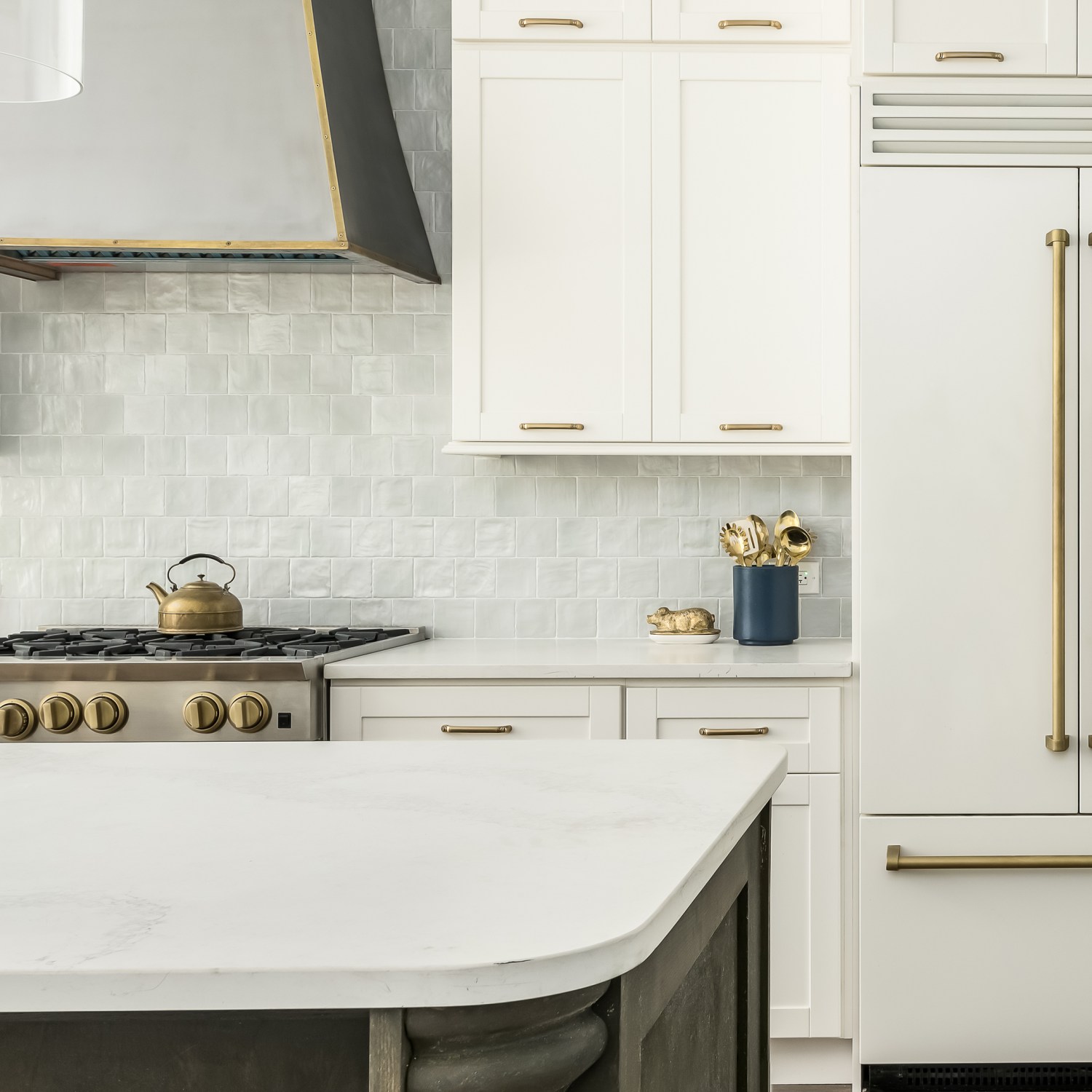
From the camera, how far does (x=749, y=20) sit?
8.59 ft

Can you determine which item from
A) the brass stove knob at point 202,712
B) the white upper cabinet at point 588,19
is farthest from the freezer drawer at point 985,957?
the white upper cabinet at point 588,19

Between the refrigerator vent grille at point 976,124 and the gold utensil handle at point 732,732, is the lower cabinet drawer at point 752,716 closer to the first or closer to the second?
A: the gold utensil handle at point 732,732

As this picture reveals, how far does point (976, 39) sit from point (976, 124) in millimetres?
197

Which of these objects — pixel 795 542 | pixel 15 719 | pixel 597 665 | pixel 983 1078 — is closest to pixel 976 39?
pixel 795 542

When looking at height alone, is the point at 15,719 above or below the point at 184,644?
below

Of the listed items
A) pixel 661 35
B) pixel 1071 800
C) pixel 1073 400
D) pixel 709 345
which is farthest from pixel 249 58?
pixel 1071 800

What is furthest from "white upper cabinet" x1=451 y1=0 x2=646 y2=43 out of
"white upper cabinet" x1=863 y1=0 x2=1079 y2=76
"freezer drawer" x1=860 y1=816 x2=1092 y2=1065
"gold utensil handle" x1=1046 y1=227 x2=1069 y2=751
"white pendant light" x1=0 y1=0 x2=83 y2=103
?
"freezer drawer" x1=860 y1=816 x2=1092 y2=1065

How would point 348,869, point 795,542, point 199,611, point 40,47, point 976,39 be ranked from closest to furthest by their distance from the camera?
point 348,869 < point 40,47 < point 976,39 < point 199,611 < point 795,542

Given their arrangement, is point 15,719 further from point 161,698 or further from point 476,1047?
point 476,1047

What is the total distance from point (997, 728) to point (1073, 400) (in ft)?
2.39

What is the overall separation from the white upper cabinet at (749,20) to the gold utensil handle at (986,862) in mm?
1951

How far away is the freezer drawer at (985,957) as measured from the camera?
2.30 meters

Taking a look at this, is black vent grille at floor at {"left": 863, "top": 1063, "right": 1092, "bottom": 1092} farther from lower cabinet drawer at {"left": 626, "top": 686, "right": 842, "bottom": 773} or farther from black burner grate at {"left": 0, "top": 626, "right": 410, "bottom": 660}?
black burner grate at {"left": 0, "top": 626, "right": 410, "bottom": 660}

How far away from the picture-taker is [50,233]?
99.0 inches
